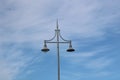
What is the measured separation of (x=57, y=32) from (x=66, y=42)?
98 centimetres

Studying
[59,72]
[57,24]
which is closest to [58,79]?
[59,72]

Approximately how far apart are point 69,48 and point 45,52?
1.71 m

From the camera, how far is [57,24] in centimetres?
5847

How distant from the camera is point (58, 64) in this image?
56.7 metres

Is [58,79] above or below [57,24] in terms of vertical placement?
below

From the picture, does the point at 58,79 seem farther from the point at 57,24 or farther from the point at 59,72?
A: the point at 57,24

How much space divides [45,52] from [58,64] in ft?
5.06

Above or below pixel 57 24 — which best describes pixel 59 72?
below

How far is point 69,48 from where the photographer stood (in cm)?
5750

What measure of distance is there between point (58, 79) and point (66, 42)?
2.93 metres

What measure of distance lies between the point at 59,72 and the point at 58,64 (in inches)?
22.4

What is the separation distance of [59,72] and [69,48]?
76.2 inches

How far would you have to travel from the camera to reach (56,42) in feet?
188

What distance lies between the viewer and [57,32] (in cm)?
5781
